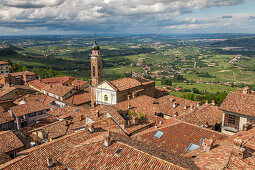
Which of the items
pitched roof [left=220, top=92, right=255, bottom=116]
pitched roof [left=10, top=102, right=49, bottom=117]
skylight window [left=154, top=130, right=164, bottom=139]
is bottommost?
pitched roof [left=10, top=102, right=49, bottom=117]

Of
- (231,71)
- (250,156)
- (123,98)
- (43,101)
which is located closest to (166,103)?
(123,98)

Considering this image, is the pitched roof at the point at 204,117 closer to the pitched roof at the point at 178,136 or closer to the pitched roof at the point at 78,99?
the pitched roof at the point at 178,136

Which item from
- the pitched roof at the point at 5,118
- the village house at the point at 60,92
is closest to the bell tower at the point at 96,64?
the village house at the point at 60,92

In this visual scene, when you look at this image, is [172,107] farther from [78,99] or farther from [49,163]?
[78,99]

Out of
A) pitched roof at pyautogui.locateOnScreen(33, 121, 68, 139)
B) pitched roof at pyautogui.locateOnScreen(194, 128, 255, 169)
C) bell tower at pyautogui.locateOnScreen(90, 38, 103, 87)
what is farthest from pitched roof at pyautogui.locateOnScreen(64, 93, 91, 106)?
pitched roof at pyautogui.locateOnScreen(194, 128, 255, 169)

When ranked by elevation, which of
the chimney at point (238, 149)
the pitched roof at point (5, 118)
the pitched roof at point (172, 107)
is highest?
the chimney at point (238, 149)

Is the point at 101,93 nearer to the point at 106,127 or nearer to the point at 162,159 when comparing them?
the point at 106,127

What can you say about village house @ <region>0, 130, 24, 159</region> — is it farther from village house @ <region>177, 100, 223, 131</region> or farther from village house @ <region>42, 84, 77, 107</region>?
village house @ <region>42, 84, 77, 107</region>
